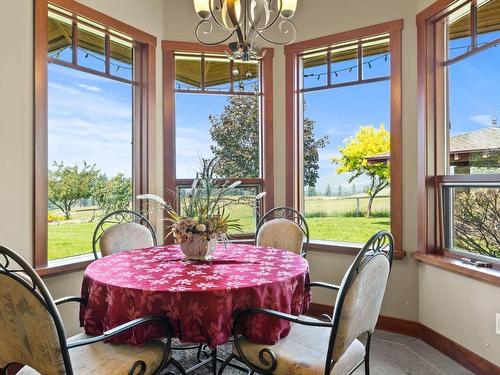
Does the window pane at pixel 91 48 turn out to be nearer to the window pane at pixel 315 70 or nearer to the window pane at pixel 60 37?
the window pane at pixel 60 37

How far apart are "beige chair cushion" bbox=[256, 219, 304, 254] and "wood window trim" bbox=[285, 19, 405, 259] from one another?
25.7 inches

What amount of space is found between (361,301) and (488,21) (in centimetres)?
229

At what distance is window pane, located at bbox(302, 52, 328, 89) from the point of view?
3697 millimetres

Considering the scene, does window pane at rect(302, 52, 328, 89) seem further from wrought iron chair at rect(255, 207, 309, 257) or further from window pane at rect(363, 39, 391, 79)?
wrought iron chair at rect(255, 207, 309, 257)

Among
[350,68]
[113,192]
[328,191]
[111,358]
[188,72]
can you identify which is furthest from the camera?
[188,72]

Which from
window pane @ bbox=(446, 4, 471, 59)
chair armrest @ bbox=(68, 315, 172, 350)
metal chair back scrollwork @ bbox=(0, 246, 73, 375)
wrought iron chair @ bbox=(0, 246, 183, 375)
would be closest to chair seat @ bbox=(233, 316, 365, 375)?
chair armrest @ bbox=(68, 315, 172, 350)

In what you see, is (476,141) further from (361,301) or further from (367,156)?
(361,301)

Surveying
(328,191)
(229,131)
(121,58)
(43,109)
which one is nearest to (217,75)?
(229,131)

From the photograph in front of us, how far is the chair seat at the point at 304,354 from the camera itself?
1610mm

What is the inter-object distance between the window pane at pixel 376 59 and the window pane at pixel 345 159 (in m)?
0.11

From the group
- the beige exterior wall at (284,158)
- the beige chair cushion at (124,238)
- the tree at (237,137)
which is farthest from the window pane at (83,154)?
the tree at (237,137)

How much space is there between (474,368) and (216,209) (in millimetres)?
2009

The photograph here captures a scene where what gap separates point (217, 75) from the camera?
12.8 feet

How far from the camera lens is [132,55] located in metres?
3.57
